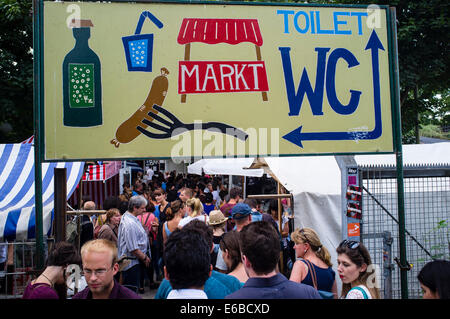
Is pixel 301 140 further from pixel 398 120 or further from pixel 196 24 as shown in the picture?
pixel 196 24

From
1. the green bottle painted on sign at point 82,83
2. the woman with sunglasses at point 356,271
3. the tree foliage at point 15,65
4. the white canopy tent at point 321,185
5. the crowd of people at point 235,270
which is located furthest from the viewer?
the tree foliage at point 15,65

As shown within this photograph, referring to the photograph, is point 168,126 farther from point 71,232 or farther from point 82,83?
point 71,232

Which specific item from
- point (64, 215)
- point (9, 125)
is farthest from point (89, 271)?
point (9, 125)

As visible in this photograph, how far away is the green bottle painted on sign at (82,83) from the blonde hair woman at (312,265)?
92.3 inches

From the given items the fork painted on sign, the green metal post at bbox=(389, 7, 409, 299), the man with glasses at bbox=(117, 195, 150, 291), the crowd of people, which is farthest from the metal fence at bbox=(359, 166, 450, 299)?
the man with glasses at bbox=(117, 195, 150, 291)

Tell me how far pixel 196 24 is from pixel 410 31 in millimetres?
10958

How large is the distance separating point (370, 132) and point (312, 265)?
1.50 meters

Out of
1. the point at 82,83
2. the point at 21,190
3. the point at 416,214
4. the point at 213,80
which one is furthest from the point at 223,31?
the point at 21,190

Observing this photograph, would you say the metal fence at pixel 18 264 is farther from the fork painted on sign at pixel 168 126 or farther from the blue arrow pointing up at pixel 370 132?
the blue arrow pointing up at pixel 370 132

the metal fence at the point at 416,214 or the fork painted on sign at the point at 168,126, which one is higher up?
the fork painted on sign at the point at 168,126

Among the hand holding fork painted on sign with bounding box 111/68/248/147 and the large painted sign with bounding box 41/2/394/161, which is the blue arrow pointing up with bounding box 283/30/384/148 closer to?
the large painted sign with bounding box 41/2/394/161

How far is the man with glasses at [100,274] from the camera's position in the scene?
284 centimetres

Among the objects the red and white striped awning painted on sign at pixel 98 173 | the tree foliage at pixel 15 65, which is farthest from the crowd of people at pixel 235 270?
the tree foliage at pixel 15 65

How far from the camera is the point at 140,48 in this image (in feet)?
12.7
